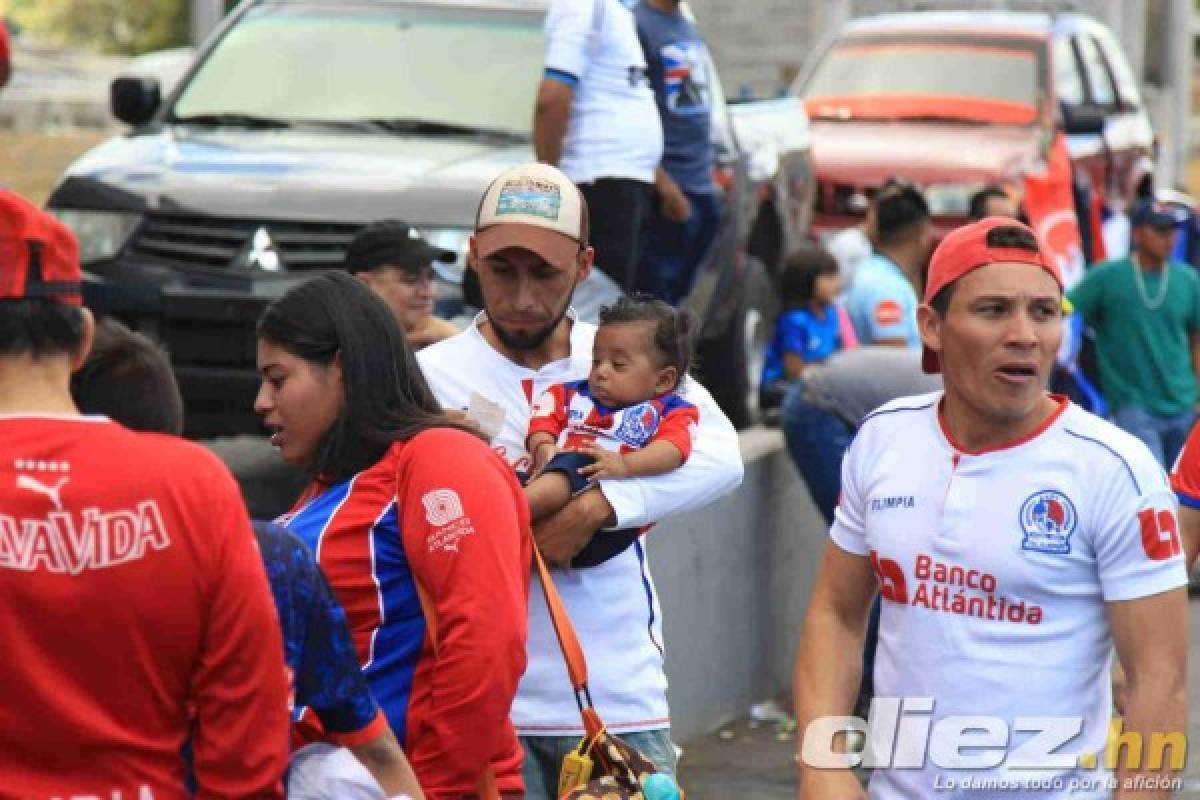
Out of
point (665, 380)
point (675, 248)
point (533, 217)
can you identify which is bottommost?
point (675, 248)

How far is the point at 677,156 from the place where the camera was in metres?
9.52

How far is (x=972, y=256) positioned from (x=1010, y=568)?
1.78 ft

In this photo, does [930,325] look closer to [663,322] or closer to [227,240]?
[663,322]

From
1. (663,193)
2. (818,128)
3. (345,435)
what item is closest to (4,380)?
(345,435)

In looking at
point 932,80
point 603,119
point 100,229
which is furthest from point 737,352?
point 932,80

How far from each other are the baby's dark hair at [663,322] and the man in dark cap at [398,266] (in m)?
1.60

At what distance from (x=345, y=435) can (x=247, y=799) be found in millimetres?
845

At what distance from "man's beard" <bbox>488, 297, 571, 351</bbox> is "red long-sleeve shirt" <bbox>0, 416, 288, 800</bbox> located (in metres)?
1.72

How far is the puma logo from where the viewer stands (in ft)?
9.73

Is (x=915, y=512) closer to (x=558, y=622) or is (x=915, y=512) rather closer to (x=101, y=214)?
(x=558, y=622)

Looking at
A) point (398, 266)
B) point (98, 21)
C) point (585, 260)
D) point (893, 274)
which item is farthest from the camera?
point (98, 21)

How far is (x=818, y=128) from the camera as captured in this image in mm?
15695

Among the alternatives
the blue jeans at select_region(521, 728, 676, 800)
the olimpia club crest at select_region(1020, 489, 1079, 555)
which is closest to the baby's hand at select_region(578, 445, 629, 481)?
the blue jeans at select_region(521, 728, 676, 800)

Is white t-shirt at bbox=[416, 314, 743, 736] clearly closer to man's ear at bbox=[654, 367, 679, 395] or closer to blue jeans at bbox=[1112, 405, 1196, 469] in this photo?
man's ear at bbox=[654, 367, 679, 395]
